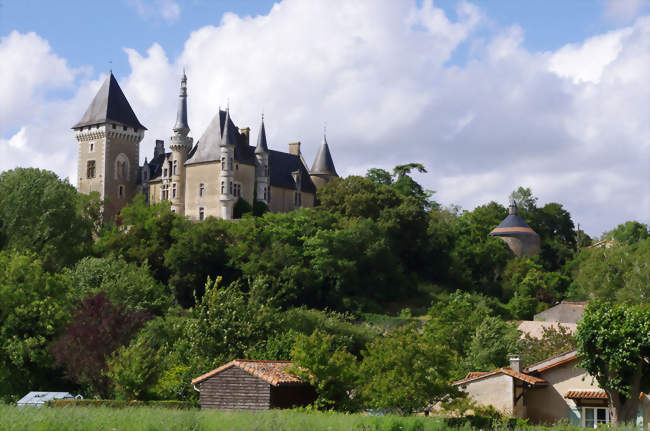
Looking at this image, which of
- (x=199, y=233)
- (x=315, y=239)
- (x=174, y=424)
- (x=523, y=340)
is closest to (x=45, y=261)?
(x=199, y=233)

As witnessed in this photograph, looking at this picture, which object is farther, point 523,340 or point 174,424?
point 523,340

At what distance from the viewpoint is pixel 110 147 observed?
82.7m

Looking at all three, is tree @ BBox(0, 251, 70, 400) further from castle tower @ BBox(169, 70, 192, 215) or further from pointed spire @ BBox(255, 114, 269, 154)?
pointed spire @ BBox(255, 114, 269, 154)

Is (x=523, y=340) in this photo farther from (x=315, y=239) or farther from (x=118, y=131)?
(x=118, y=131)

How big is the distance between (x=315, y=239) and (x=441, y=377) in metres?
32.5

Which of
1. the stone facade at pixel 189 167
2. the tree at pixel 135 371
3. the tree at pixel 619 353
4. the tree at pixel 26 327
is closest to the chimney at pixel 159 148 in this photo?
the stone facade at pixel 189 167

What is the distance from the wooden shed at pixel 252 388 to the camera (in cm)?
3234

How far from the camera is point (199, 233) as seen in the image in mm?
64188

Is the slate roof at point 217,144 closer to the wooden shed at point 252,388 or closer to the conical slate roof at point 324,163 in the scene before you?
the conical slate roof at point 324,163

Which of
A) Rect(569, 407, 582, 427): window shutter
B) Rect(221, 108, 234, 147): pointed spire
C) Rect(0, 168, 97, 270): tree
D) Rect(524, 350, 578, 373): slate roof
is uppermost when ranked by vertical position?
Rect(221, 108, 234, 147): pointed spire

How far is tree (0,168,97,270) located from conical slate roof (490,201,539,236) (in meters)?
36.5

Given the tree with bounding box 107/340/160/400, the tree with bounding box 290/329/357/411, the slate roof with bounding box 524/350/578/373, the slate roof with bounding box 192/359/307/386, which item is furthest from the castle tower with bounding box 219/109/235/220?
the slate roof with bounding box 524/350/578/373

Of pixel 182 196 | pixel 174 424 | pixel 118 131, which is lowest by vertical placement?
pixel 174 424

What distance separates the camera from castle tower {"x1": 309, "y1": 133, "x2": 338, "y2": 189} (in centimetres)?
8538
